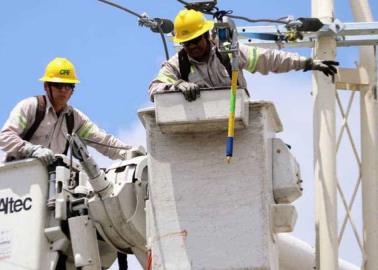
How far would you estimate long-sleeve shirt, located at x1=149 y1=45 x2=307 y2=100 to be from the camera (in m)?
8.50

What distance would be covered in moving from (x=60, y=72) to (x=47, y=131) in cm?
58

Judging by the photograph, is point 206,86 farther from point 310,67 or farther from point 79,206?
point 79,206

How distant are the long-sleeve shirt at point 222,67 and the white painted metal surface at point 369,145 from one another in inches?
81.9

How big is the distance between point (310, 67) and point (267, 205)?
1.26 meters

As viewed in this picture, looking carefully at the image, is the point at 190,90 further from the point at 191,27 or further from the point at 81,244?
the point at 81,244

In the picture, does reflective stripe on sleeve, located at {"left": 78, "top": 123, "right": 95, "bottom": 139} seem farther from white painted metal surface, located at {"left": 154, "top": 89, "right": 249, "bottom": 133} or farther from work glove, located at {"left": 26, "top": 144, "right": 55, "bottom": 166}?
white painted metal surface, located at {"left": 154, "top": 89, "right": 249, "bottom": 133}

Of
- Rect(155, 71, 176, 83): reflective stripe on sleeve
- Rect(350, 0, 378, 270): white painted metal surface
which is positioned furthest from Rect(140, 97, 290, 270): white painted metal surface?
Rect(350, 0, 378, 270): white painted metal surface

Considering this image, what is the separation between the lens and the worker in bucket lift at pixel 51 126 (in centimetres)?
919

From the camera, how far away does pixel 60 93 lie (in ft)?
31.6

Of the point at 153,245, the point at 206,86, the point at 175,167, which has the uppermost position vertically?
the point at 206,86

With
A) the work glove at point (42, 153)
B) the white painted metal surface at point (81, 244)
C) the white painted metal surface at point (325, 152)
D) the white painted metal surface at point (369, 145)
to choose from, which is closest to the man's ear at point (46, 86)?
the work glove at point (42, 153)

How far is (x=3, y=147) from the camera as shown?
9211 millimetres

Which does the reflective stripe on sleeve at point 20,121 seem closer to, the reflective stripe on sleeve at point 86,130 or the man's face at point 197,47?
the reflective stripe on sleeve at point 86,130

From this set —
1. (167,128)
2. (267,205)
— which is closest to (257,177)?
(267,205)
